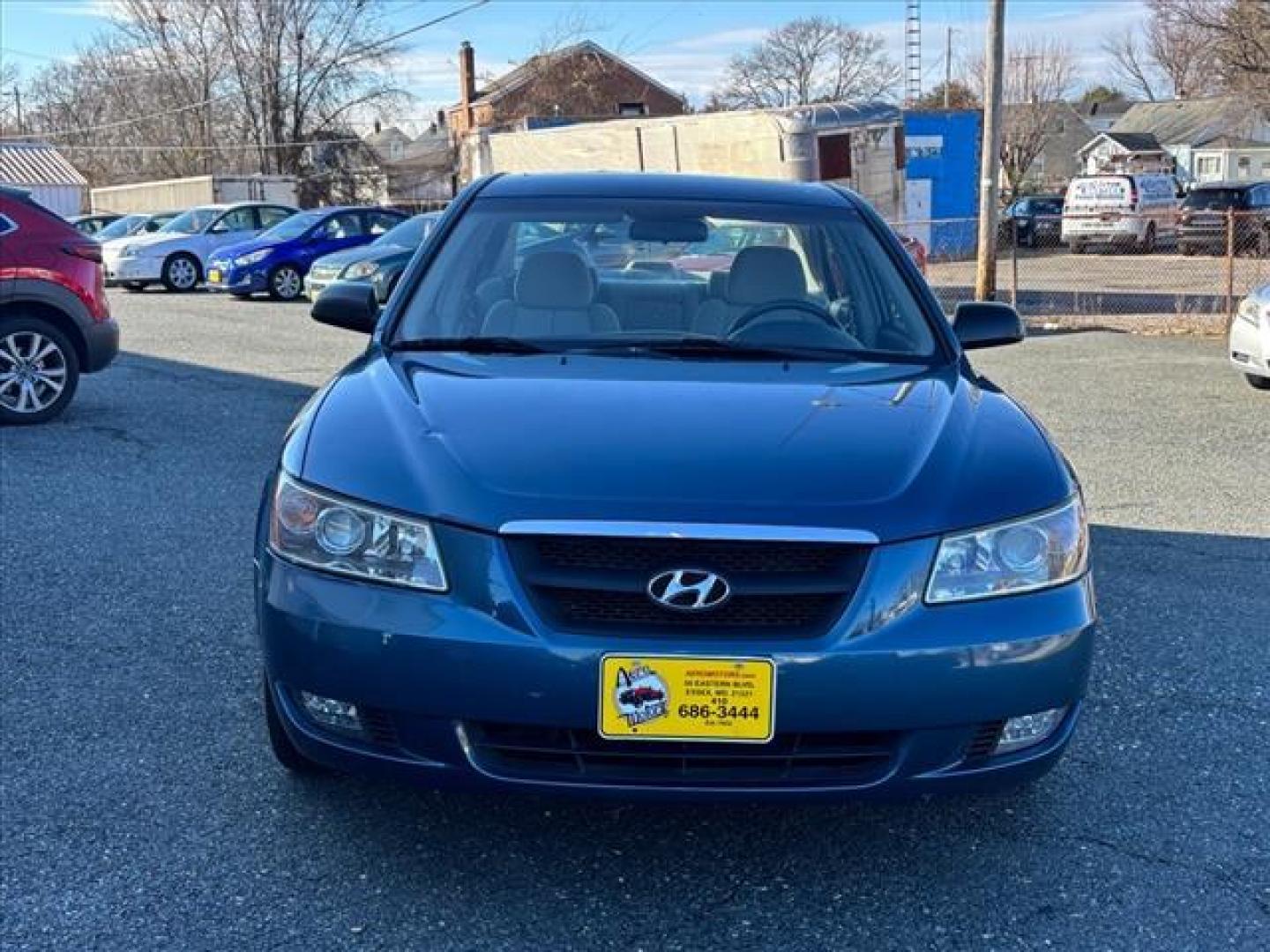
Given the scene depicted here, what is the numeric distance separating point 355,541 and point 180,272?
72.8 ft

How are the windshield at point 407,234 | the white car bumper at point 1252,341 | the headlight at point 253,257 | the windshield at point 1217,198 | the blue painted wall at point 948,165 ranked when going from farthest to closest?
the windshield at point 1217,198 → the blue painted wall at point 948,165 → the headlight at point 253,257 → the windshield at point 407,234 → the white car bumper at point 1252,341

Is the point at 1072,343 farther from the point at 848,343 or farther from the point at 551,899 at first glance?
the point at 551,899

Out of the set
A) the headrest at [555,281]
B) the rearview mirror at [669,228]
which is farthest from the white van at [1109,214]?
the headrest at [555,281]

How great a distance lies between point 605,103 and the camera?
5103 centimetres

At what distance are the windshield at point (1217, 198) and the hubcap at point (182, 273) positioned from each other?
22.2m

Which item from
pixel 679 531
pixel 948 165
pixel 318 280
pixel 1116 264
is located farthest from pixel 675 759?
pixel 948 165

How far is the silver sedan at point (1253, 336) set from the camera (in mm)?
9930

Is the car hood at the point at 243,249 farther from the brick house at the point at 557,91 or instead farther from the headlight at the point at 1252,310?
the brick house at the point at 557,91

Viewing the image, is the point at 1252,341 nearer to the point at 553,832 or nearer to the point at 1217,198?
the point at 553,832

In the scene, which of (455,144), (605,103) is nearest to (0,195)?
(455,144)

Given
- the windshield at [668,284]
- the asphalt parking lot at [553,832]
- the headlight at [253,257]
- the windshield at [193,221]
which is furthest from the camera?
the windshield at [193,221]

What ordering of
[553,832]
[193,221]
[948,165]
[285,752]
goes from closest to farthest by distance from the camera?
1. [553,832]
2. [285,752]
3. [193,221]
4. [948,165]

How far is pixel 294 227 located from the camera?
21.0m

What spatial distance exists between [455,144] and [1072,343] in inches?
1389
